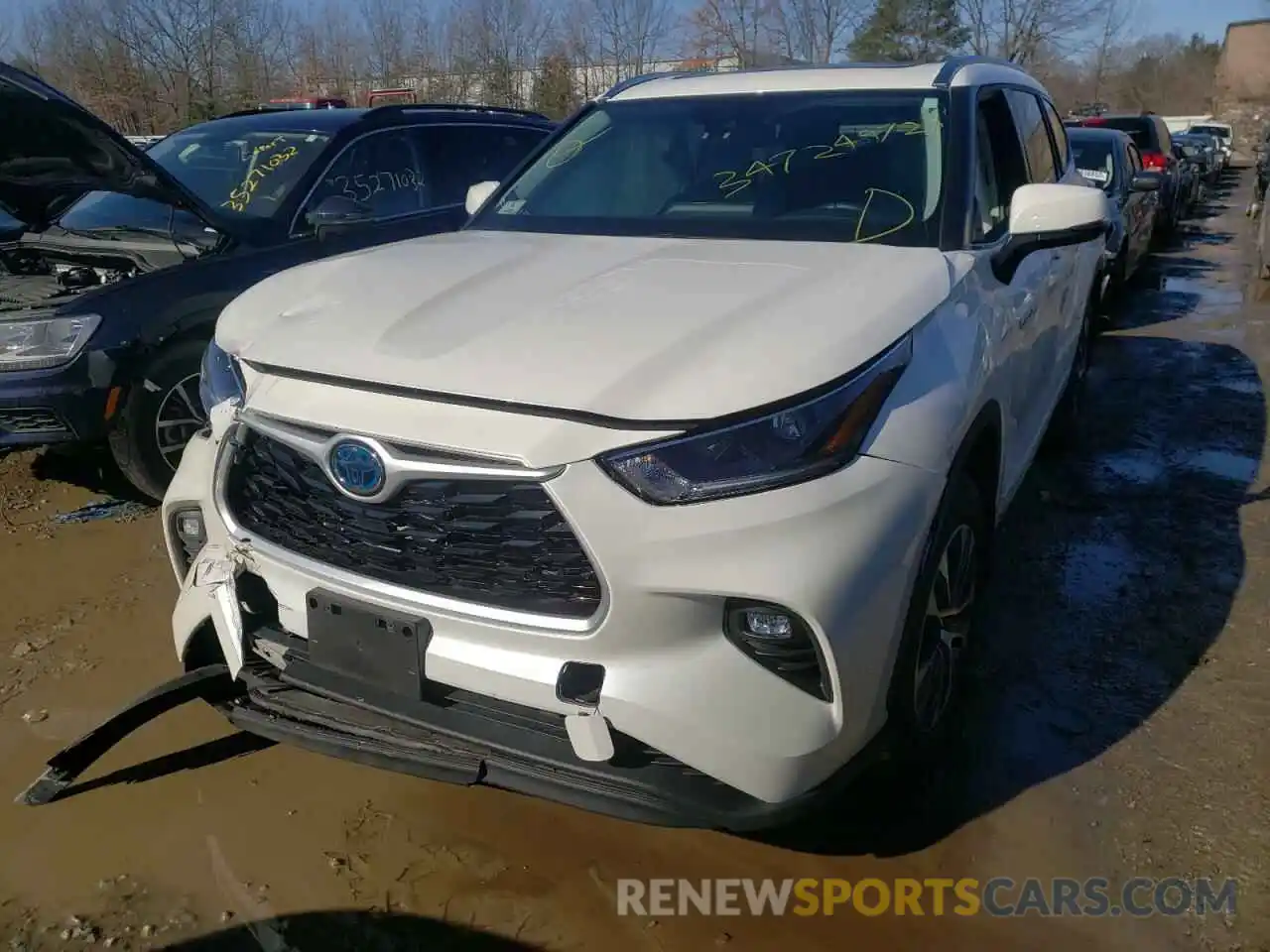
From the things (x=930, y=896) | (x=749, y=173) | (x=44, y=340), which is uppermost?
(x=749, y=173)

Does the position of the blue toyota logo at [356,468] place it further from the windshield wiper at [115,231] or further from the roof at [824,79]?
the windshield wiper at [115,231]

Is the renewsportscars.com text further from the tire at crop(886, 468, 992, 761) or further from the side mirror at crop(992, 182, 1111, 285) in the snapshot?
the side mirror at crop(992, 182, 1111, 285)

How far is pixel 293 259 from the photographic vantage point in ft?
16.4

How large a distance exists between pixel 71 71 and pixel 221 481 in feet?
94.2

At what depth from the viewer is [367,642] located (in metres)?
2.25

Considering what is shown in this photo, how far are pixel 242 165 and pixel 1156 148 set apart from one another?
12.9 meters

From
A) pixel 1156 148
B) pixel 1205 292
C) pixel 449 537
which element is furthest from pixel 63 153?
pixel 1156 148

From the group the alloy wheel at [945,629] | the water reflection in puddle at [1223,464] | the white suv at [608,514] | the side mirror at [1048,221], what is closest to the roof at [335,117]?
the white suv at [608,514]

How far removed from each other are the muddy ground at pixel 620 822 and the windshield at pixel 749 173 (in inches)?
59.6

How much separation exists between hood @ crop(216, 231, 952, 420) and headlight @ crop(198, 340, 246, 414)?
0.18 ft

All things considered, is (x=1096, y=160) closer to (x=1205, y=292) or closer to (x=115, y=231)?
(x=1205, y=292)

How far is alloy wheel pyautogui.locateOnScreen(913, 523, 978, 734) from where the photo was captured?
8.16 ft

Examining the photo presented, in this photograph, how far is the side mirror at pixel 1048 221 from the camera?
3.02 metres

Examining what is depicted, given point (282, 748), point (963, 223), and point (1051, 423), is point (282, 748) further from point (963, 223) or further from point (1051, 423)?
point (1051, 423)
